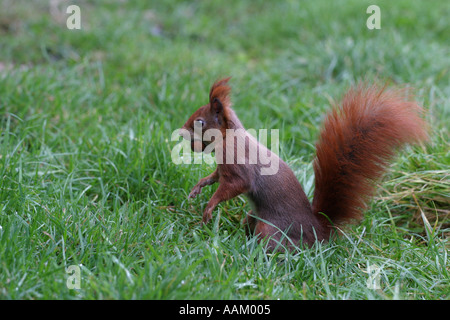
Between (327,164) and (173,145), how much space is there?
3.75 ft

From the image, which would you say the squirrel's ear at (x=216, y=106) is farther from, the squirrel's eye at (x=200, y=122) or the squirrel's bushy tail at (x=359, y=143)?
the squirrel's bushy tail at (x=359, y=143)

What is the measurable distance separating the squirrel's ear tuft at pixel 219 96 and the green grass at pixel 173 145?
0.58 m

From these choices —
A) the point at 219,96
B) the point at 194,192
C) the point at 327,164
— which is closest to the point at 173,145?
the point at 194,192

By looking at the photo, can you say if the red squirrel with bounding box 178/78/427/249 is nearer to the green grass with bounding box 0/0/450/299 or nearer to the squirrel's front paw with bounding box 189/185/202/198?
the squirrel's front paw with bounding box 189/185/202/198

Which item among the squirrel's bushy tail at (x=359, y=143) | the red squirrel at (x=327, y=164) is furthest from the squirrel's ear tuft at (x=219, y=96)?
the squirrel's bushy tail at (x=359, y=143)

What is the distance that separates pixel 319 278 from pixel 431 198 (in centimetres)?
115

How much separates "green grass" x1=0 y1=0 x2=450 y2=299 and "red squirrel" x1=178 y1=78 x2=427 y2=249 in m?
0.13

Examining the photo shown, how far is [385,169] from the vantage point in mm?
2438

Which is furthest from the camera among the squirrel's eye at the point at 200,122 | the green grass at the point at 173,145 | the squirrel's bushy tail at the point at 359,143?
the squirrel's eye at the point at 200,122

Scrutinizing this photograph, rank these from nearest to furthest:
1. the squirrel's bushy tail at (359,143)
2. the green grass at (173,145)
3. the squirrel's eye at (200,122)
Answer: the green grass at (173,145) → the squirrel's bushy tail at (359,143) → the squirrel's eye at (200,122)

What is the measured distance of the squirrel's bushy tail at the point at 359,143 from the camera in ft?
7.67

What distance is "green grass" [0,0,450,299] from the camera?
2.14m
